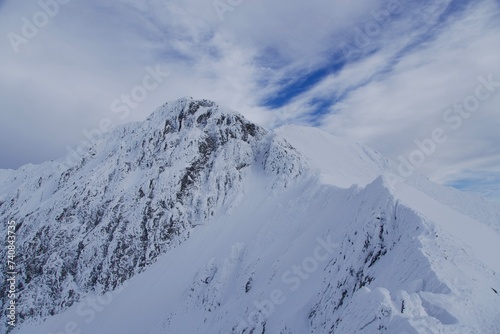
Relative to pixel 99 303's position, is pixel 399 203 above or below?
below

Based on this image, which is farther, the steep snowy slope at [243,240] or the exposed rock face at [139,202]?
the exposed rock face at [139,202]

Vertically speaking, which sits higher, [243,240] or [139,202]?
[139,202]

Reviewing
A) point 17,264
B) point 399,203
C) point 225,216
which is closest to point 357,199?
point 399,203

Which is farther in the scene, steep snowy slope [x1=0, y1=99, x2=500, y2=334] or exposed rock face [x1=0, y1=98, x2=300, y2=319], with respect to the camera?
exposed rock face [x1=0, y1=98, x2=300, y2=319]

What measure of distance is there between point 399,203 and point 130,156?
5989 cm

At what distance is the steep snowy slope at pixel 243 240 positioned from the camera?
1717 cm

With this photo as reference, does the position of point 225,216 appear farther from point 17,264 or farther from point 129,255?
point 17,264

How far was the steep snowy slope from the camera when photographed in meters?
17.2

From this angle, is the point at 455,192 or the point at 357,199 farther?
the point at 455,192

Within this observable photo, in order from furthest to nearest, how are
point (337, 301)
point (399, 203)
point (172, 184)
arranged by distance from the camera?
point (172, 184)
point (399, 203)
point (337, 301)

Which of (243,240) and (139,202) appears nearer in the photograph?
(243,240)

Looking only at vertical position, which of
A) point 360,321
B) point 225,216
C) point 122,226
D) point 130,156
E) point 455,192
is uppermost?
point 130,156

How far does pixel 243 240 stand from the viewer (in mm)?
45500

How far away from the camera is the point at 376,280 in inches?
750
